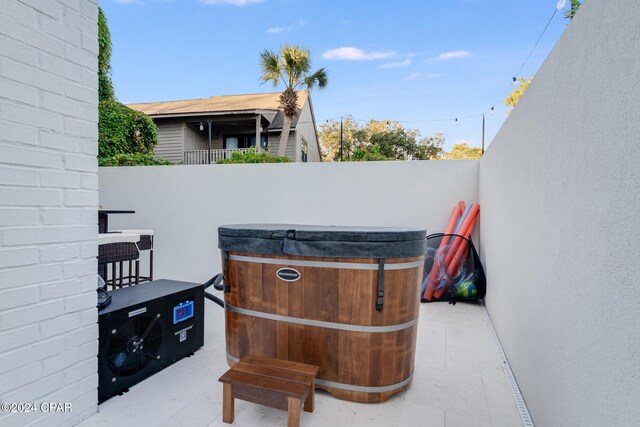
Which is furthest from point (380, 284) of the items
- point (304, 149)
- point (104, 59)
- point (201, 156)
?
point (304, 149)

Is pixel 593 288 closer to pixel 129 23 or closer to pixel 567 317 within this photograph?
pixel 567 317

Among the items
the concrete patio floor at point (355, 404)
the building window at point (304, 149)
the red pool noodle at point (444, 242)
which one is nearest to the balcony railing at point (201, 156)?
the building window at point (304, 149)

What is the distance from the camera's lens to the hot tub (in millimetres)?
1862

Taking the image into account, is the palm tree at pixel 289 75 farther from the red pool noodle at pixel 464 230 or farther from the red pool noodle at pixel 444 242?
the red pool noodle at pixel 464 230

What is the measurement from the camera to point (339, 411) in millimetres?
1820

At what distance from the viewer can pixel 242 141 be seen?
12.1 m

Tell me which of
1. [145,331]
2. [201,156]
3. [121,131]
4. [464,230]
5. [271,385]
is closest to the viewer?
[271,385]

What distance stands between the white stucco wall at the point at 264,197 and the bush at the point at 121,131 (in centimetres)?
407

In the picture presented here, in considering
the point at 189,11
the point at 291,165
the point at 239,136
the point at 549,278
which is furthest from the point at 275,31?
the point at 549,278

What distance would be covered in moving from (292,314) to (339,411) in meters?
0.58

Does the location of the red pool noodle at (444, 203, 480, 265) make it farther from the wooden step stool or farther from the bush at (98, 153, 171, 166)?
the bush at (98, 153, 171, 166)

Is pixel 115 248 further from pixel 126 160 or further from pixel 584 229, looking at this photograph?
pixel 126 160

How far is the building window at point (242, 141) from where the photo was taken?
12.0m

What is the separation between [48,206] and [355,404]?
1.86 metres
